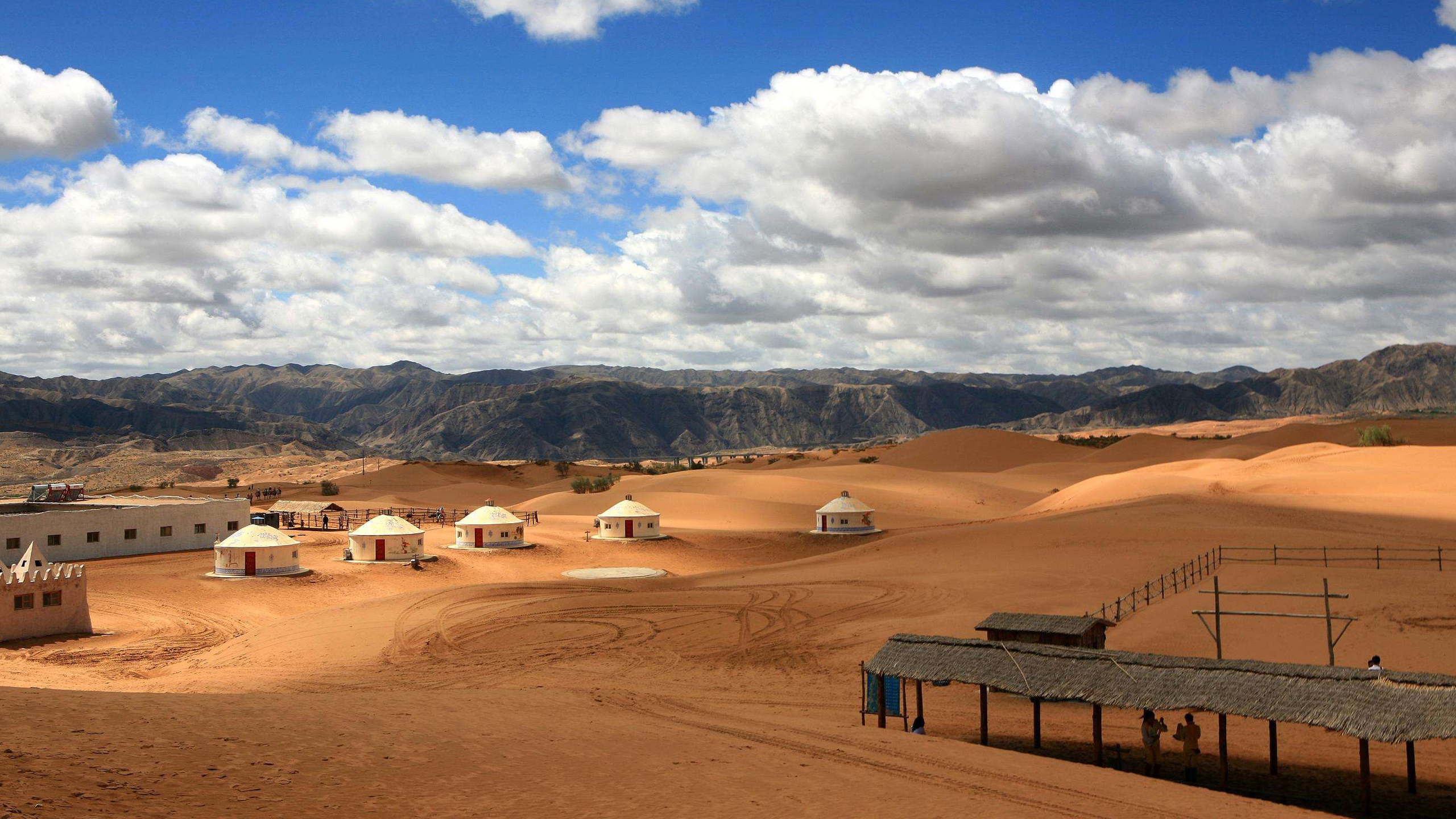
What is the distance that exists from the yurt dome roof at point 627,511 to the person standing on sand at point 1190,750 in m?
41.9

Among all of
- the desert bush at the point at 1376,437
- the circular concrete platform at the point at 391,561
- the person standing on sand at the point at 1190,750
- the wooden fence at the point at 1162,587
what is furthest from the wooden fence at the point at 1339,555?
the desert bush at the point at 1376,437

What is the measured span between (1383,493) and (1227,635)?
28.7 metres

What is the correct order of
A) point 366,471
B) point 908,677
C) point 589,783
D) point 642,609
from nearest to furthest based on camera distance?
point 589,783, point 908,677, point 642,609, point 366,471

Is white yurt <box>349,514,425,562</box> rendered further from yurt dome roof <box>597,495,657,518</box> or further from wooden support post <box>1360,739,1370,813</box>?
wooden support post <box>1360,739,1370,813</box>

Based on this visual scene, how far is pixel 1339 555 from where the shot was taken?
3278cm

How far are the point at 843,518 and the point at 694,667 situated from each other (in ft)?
113

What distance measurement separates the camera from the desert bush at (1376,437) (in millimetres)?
71812

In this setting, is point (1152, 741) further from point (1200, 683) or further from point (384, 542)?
point (384, 542)

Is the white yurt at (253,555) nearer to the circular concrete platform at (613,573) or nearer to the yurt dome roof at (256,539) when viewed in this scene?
the yurt dome roof at (256,539)

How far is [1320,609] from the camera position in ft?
86.9

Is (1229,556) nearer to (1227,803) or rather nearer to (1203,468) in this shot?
(1227,803)

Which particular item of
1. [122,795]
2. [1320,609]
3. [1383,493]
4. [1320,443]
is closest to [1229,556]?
[1320,609]

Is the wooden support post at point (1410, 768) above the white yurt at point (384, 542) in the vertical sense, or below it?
below

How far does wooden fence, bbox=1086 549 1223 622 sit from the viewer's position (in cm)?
2808
